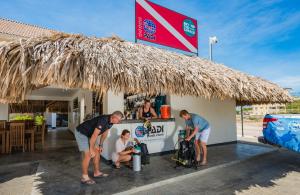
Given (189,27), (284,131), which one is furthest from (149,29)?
Answer: (284,131)

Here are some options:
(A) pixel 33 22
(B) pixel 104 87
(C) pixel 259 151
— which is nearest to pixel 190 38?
(C) pixel 259 151

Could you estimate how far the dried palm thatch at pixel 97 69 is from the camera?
338 centimetres

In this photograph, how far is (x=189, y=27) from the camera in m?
8.30

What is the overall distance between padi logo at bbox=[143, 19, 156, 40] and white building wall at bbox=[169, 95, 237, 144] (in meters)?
2.20

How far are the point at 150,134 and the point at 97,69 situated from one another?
145 inches

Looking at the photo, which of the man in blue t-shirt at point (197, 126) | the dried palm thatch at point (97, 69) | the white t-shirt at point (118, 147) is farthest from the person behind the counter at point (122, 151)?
the dried palm thatch at point (97, 69)

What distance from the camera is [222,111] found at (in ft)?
29.9

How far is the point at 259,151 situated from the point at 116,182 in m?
5.50

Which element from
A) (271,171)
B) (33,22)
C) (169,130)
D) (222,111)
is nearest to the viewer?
(271,171)

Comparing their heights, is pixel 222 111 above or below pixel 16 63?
below

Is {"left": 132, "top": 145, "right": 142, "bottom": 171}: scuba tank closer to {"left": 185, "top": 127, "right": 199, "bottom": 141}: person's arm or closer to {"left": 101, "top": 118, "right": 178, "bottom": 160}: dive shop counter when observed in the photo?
{"left": 101, "top": 118, "right": 178, "bottom": 160}: dive shop counter

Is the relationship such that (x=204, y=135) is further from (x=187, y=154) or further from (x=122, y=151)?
(x=122, y=151)

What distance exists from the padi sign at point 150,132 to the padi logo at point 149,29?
2.96 meters

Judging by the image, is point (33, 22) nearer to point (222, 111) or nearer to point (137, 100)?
point (137, 100)
